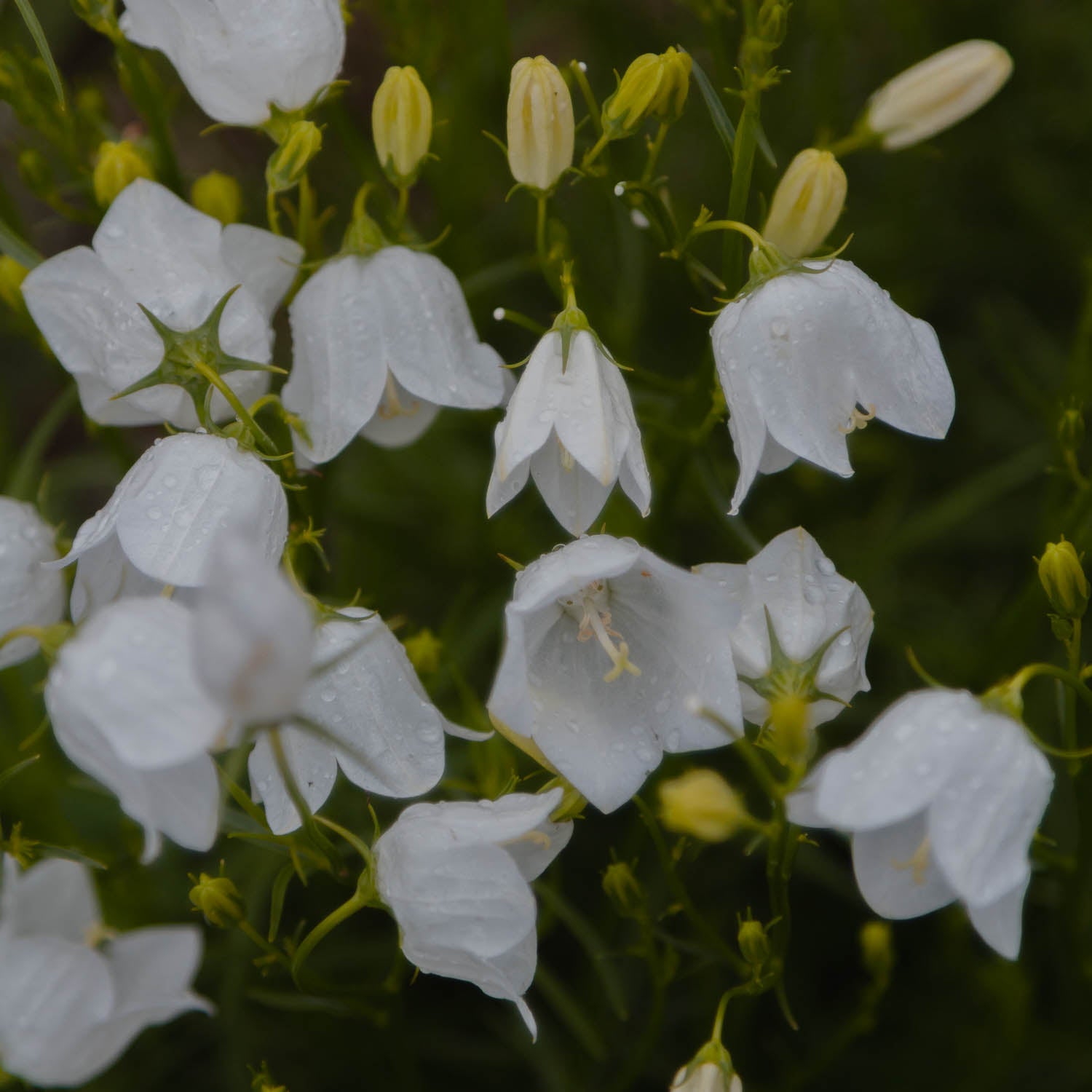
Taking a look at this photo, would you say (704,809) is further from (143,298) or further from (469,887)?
(143,298)

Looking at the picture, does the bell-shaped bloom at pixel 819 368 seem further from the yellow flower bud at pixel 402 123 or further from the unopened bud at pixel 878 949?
the unopened bud at pixel 878 949

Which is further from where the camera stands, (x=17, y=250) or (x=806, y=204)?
(x=17, y=250)

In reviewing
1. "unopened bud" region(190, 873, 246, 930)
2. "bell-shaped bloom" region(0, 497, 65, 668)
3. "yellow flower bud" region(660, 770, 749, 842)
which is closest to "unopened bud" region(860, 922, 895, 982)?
"yellow flower bud" region(660, 770, 749, 842)

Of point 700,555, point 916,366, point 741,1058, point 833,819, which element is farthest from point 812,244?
point 741,1058

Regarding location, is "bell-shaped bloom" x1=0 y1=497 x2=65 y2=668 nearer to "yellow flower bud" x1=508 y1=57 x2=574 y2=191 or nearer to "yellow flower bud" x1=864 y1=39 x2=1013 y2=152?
"yellow flower bud" x1=508 y1=57 x2=574 y2=191

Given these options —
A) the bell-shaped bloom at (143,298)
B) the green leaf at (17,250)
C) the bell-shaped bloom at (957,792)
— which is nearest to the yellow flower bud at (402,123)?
the bell-shaped bloom at (143,298)

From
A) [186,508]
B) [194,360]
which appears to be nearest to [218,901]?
[186,508]
